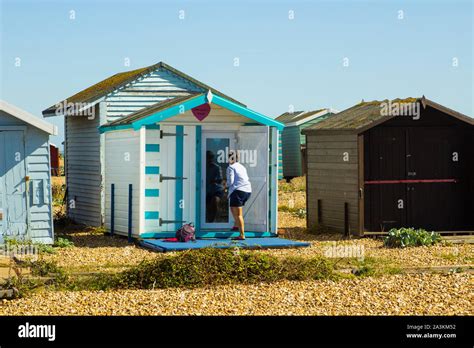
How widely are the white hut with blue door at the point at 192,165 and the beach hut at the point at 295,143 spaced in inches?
999

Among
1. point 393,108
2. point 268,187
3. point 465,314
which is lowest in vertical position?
point 465,314

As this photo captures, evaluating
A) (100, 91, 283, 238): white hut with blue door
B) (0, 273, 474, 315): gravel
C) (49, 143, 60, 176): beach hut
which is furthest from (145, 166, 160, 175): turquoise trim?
(49, 143, 60, 176): beach hut

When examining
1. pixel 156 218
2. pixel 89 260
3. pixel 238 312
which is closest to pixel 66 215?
pixel 156 218

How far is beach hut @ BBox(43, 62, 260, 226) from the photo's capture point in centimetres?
2222

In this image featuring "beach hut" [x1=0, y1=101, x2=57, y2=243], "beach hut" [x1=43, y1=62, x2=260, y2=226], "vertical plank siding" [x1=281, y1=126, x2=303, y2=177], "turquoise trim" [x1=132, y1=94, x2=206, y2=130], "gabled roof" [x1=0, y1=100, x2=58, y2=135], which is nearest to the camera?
"gabled roof" [x1=0, y1=100, x2=58, y2=135]

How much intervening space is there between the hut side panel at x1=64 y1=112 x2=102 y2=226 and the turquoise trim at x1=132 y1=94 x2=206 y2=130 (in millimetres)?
4173

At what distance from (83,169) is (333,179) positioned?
666 cm

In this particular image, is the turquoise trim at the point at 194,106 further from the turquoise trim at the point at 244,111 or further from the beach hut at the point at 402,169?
the beach hut at the point at 402,169

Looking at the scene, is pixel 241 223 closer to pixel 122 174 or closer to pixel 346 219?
pixel 346 219

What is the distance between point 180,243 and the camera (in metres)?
17.5

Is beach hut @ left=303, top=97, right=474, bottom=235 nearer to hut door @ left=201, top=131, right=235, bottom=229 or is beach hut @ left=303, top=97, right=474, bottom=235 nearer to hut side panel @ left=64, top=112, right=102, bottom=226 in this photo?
hut door @ left=201, top=131, right=235, bottom=229

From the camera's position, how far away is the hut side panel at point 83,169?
22.4 metres

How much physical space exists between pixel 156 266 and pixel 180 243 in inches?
191
